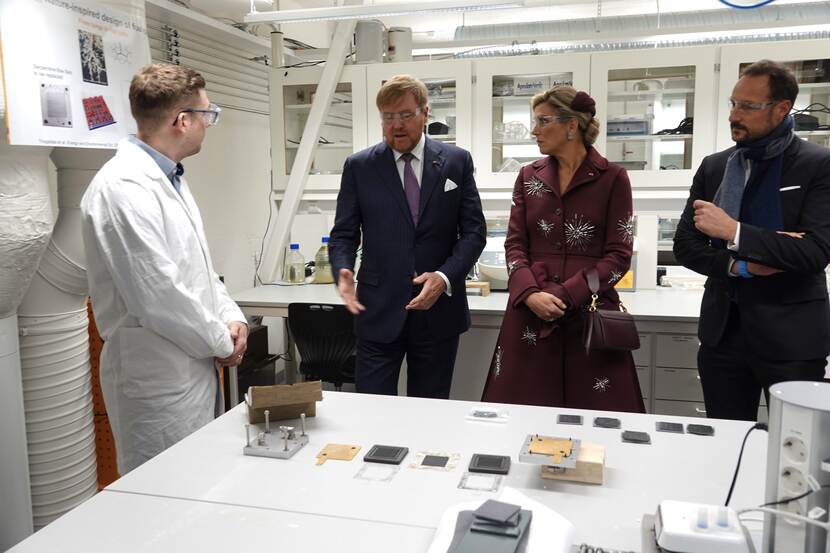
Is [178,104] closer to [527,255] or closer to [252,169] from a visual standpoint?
[527,255]

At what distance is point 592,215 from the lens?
2.19 metres

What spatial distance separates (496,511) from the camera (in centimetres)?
105

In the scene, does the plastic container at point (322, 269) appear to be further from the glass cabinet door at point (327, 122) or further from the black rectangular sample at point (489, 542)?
the black rectangular sample at point (489, 542)

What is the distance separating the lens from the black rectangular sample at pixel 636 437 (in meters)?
1.49

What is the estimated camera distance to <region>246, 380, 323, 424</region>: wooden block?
1.61 metres

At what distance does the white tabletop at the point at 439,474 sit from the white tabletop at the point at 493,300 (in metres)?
1.46

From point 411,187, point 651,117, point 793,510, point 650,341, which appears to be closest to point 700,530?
point 793,510

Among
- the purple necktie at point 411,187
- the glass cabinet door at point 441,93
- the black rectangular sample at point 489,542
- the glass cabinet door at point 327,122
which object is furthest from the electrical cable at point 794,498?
the glass cabinet door at point 327,122

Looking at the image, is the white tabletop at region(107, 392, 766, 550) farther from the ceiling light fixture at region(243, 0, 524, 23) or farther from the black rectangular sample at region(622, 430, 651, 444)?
the ceiling light fixture at region(243, 0, 524, 23)

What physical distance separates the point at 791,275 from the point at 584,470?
45.3 inches

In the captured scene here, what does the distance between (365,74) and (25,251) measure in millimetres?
2072

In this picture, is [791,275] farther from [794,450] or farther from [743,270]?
[794,450]

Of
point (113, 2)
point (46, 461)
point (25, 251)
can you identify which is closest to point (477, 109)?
point (113, 2)

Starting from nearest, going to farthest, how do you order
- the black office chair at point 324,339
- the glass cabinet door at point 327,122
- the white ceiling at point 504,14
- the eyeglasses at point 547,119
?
the eyeglasses at point 547,119
the black office chair at point 324,339
the glass cabinet door at point 327,122
the white ceiling at point 504,14
